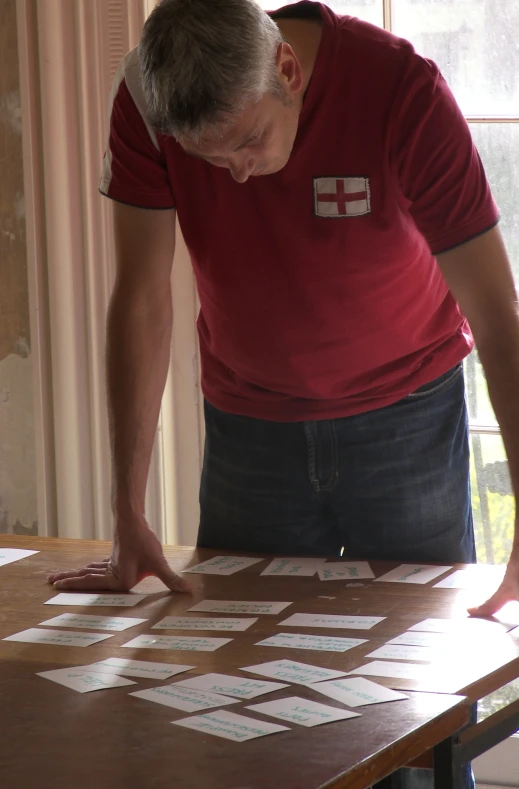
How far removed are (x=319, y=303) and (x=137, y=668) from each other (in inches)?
27.9

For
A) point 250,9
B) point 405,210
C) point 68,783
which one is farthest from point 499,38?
point 68,783

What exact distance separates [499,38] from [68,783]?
2.19 meters

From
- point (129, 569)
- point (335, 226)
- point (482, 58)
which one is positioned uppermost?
point (482, 58)

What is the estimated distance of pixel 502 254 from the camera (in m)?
1.67

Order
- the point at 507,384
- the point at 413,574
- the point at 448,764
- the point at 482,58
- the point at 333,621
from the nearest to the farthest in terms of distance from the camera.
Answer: the point at 448,764, the point at 333,621, the point at 507,384, the point at 413,574, the point at 482,58

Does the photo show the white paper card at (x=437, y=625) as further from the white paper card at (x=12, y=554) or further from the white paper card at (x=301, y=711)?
the white paper card at (x=12, y=554)

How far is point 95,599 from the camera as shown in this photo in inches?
67.6

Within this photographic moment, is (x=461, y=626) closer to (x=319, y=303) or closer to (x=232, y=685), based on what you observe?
(x=232, y=685)

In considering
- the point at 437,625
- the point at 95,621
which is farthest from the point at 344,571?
the point at 95,621

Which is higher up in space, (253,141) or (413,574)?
(253,141)

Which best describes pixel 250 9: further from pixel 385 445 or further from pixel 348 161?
pixel 385 445

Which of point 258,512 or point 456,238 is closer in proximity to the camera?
point 456,238

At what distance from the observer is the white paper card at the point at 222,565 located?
1.82 m

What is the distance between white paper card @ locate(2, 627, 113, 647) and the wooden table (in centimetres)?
2
